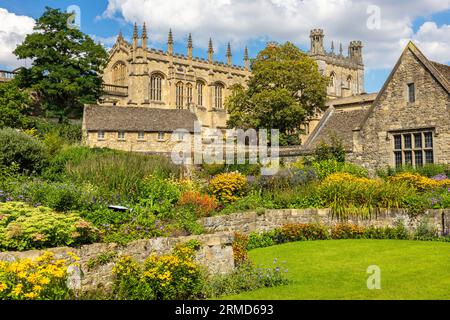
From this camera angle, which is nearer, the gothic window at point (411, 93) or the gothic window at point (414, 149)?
the gothic window at point (414, 149)

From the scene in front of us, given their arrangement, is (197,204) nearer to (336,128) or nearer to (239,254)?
(239,254)

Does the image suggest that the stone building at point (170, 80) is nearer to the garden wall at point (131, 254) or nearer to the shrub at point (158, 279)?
the garden wall at point (131, 254)

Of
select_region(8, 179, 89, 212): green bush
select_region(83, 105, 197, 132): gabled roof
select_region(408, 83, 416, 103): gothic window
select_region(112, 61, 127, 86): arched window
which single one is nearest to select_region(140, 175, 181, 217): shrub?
select_region(8, 179, 89, 212): green bush

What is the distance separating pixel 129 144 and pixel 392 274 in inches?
1179

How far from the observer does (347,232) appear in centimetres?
1498

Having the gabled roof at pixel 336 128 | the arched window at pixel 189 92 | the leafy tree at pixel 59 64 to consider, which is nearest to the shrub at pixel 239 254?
the gabled roof at pixel 336 128

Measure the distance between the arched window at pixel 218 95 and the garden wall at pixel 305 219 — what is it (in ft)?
184

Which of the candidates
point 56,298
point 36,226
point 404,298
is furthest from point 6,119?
point 404,298

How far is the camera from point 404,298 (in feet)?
26.1

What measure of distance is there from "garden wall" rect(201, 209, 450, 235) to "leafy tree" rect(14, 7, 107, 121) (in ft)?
98.3

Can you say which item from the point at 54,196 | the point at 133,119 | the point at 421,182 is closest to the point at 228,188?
the point at 421,182

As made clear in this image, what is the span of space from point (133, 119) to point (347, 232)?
27006 millimetres

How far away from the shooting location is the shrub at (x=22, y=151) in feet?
60.5

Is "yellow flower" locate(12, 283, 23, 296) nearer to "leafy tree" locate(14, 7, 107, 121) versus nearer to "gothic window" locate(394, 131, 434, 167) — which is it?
"gothic window" locate(394, 131, 434, 167)
